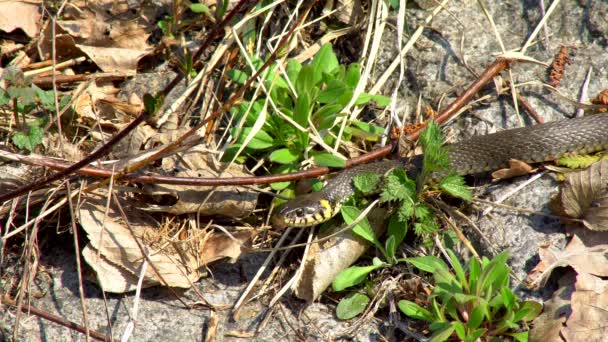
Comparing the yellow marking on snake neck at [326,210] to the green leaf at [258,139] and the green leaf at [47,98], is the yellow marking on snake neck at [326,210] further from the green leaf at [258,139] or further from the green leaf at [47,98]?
the green leaf at [47,98]

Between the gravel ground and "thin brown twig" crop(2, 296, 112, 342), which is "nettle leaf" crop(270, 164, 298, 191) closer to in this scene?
the gravel ground

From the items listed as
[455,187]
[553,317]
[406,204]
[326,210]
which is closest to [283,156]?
[326,210]

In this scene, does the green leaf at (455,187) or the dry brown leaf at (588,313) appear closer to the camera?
the dry brown leaf at (588,313)

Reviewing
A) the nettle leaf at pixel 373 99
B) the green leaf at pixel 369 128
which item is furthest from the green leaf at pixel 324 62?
the green leaf at pixel 369 128

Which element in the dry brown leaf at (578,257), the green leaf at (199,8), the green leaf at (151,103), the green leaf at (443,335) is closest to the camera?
the green leaf at (151,103)

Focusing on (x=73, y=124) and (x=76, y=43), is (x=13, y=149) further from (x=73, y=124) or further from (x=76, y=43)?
(x=76, y=43)

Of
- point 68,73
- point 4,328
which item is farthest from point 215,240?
point 68,73

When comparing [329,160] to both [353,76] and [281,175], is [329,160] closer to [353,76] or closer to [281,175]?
[281,175]
